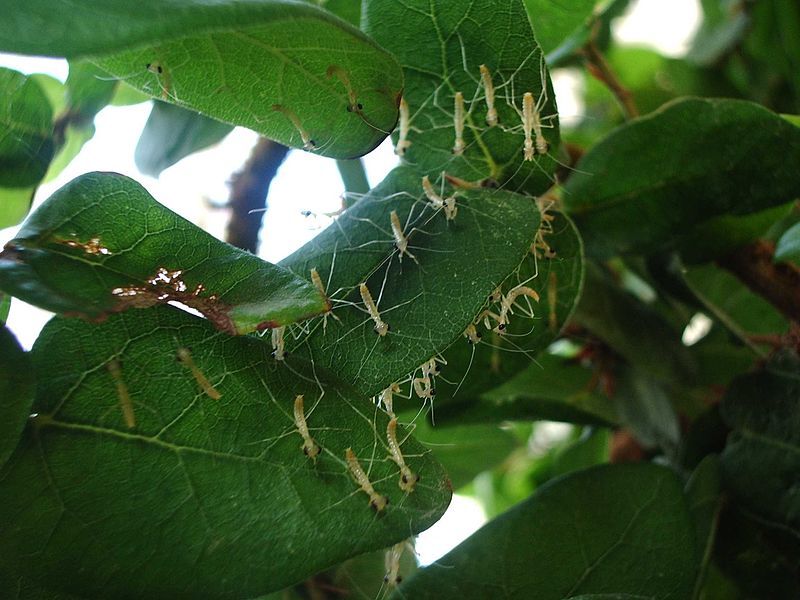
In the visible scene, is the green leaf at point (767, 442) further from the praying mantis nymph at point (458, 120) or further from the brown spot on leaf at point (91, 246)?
the brown spot on leaf at point (91, 246)

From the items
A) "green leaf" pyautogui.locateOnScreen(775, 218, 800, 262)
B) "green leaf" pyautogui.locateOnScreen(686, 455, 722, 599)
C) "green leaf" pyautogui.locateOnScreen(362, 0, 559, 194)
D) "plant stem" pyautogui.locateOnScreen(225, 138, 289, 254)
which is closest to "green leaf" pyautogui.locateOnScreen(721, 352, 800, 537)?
"green leaf" pyautogui.locateOnScreen(686, 455, 722, 599)

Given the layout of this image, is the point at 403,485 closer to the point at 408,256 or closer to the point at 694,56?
the point at 408,256

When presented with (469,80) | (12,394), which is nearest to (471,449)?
(469,80)

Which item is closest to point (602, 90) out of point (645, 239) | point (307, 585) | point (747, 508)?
point (645, 239)

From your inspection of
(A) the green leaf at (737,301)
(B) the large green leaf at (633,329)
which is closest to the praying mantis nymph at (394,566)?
(B) the large green leaf at (633,329)

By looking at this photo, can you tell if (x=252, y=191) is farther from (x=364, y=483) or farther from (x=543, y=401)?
(x=364, y=483)

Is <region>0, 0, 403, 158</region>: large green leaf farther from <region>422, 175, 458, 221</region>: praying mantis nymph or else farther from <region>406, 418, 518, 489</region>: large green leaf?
<region>406, 418, 518, 489</region>: large green leaf
